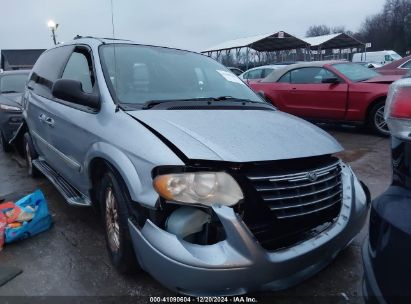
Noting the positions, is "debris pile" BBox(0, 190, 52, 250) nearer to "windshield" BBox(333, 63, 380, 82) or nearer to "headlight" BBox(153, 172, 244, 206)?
"headlight" BBox(153, 172, 244, 206)

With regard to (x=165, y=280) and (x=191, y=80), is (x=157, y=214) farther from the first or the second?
(x=191, y=80)

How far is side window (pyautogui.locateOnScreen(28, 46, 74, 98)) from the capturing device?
152 inches

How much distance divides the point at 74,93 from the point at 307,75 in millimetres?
6181

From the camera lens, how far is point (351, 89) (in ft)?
23.4

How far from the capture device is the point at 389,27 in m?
69.2

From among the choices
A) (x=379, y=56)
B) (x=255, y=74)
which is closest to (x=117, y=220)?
(x=255, y=74)

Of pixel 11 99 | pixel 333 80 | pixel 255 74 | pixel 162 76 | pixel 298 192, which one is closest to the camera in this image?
pixel 298 192

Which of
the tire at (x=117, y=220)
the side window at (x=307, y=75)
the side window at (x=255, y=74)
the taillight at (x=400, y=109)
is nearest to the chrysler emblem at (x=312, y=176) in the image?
the taillight at (x=400, y=109)

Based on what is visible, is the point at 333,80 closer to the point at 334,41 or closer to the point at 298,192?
the point at 298,192

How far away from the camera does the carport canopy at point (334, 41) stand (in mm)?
31591

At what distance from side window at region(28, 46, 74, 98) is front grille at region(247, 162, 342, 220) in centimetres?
259

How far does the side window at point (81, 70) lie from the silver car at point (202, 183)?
32mm

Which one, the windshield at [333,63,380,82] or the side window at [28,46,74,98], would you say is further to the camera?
the windshield at [333,63,380,82]

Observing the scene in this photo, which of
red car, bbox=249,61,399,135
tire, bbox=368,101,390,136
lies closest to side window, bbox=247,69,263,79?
red car, bbox=249,61,399,135
